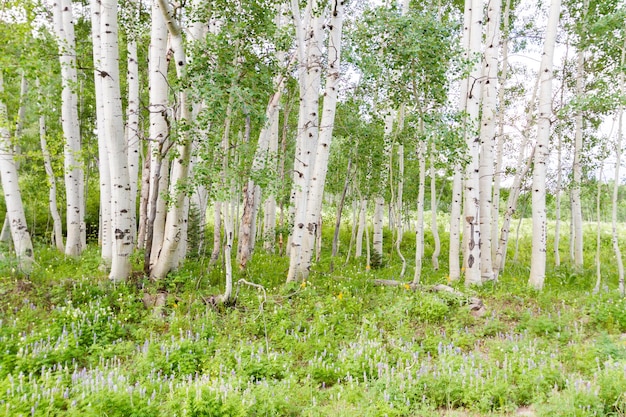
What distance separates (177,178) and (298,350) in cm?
359

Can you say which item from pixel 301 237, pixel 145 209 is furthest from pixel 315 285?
pixel 145 209

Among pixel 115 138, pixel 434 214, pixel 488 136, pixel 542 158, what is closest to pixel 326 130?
pixel 115 138

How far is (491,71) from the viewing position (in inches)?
332

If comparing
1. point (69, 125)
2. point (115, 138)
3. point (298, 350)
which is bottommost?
point (298, 350)

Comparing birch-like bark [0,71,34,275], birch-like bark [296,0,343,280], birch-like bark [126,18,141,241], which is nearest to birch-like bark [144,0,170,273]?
birch-like bark [126,18,141,241]

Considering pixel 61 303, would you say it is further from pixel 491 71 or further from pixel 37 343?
pixel 491 71

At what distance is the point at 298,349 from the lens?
533 centimetres

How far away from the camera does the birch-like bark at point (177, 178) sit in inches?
242

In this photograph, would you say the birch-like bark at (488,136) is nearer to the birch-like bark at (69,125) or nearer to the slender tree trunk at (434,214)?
the slender tree trunk at (434,214)

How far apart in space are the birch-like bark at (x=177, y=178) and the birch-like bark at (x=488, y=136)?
6.72 meters

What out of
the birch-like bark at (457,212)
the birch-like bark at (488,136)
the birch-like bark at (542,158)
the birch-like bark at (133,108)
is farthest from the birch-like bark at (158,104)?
the birch-like bark at (542,158)

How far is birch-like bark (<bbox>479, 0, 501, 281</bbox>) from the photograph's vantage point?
8.52 meters

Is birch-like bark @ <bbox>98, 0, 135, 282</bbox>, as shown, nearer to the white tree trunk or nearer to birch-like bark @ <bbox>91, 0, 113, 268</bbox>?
birch-like bark @ <bbox>91, 0, 113, 268</bbox>

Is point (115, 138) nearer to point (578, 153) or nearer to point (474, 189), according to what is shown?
point (474, 189)
